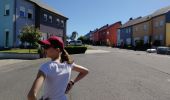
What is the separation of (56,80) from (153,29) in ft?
225

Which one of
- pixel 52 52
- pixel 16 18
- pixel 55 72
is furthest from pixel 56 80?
pixel 16 18

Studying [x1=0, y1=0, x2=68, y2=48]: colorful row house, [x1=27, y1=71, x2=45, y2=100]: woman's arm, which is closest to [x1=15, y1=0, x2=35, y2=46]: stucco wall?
[x1=0, y1=0, x2=68, y2=48]: colorful row house

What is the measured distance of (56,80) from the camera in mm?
3789

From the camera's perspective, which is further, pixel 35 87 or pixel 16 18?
pixel 16 18

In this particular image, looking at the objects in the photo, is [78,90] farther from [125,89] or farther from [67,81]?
[67,81]

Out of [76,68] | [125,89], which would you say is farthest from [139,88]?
[76,68]

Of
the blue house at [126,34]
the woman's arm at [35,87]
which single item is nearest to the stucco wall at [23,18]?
the woman's arm at [35,87]

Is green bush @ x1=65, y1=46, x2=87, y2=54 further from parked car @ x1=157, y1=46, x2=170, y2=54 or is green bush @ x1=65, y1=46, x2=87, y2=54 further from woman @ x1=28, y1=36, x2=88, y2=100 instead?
woman @ x1=28, y1=36, x2=88, y2=100

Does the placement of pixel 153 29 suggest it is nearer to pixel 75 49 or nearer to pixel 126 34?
pixel 126 34

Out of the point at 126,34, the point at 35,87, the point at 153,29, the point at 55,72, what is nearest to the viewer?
the point at 35,87

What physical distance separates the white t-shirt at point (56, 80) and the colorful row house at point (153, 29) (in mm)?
60247

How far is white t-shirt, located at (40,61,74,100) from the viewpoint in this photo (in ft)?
12.1

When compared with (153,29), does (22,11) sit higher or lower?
higher

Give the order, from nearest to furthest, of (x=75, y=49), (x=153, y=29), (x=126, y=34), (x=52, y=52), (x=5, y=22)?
(x=52, y=52) < (x=75, y=49) < (x=5, y=22) < (x=153, y=29) < (x=126, y=34)
